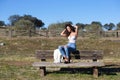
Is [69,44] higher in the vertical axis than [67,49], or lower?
higher

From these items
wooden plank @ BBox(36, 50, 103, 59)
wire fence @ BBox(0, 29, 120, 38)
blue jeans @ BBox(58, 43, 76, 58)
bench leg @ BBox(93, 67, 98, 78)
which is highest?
wire fence @ BBox(0, 29, 120, 38)

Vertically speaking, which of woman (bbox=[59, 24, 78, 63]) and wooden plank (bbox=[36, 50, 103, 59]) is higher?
woman (bbox=[59, 24, 78, 63])

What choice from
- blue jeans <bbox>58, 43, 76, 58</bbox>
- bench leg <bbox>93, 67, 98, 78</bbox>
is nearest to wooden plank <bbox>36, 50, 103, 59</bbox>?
blue jeans <bbox>58, 43, 76, 58</bbox>

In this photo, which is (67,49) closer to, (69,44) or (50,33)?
(69,44)

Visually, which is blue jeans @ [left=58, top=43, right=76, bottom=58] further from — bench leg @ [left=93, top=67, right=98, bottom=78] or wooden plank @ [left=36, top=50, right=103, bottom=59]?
bench leg @ [left=93, top=67, right=98, bottom=78]

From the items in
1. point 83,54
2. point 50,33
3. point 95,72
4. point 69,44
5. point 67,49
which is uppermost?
point 50,33

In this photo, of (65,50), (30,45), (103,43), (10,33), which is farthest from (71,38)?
(10,33)

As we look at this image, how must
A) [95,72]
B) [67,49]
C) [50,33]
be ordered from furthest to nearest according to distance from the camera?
[50,33] < [95,72] < [67,49]

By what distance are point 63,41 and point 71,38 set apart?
22204 mm

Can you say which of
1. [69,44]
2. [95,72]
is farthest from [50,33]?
[95,72]

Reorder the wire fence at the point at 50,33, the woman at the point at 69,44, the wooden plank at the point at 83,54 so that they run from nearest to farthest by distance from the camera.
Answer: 1. the woman at the point at 69,44
2. the wooden plank at the point at 83,54
3. the wire fence at the point at 50,33

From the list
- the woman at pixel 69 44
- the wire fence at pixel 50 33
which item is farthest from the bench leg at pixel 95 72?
the wire fence at pixel 50 33

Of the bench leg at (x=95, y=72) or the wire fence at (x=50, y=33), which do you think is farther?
the wire fence at (x=50, y=33)

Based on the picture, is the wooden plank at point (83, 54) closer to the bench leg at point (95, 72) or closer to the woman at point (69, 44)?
Result: the woman at point (69, 44)
